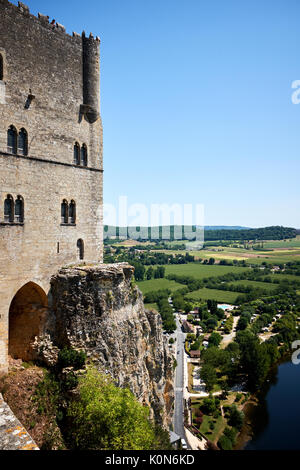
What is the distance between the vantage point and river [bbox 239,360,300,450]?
3900cm

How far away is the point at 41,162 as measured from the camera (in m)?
19.2

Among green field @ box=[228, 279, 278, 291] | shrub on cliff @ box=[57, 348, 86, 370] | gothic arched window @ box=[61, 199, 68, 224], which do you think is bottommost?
green field @ box=[228, 279, 278, 291]

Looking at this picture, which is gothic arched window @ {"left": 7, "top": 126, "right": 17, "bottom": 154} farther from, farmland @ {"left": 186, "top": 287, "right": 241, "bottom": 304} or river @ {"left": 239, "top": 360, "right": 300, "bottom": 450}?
farmland @ {"left": 186, "top": 287, "right": 241, "bottom": 304}

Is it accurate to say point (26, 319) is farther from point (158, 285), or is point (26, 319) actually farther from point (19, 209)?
point (158, 285)

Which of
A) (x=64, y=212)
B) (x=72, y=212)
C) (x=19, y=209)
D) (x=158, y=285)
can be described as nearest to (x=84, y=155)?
(x=72, y=212)

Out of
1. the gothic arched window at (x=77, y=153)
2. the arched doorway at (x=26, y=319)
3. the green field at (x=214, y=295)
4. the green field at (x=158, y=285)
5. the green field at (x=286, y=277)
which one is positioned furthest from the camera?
the green field at (x=286, y=277)

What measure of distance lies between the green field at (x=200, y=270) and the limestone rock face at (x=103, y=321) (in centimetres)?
13565

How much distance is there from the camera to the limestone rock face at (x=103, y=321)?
17562mm

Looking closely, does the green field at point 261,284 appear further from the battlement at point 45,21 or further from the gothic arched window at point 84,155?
the battlement at point 45,21

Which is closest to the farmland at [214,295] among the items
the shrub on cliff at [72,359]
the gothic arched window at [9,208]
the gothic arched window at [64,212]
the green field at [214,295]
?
the green field at [214,295]

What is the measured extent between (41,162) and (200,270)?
156763mm

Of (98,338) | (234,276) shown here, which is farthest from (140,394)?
(234,276)

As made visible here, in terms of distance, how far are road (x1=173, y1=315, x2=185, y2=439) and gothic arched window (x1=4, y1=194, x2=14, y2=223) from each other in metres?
32.2

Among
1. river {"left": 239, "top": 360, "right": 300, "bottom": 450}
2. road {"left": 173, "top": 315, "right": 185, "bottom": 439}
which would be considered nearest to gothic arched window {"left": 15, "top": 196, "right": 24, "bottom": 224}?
road {"left": 173, "top": 315, "right": 185, "bottom": 439}
